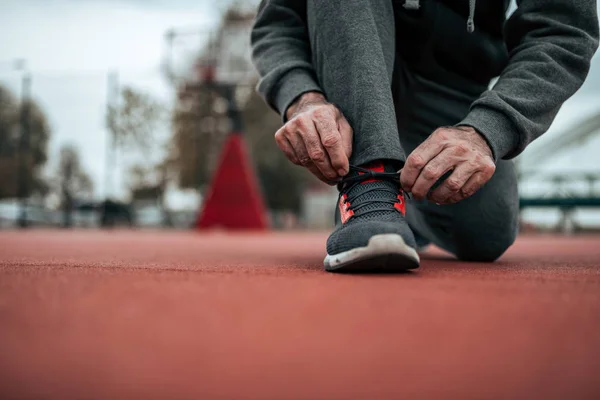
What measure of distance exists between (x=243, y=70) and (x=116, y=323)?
729 cm

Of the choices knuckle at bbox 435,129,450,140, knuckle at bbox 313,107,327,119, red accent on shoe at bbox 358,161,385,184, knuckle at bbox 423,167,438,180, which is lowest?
knuckle at bbox 423,167,438,180

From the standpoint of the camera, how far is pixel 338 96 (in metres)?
0.90

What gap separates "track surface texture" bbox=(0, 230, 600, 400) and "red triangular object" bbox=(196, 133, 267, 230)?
176 inches

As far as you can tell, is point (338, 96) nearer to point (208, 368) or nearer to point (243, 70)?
point (208, 368)

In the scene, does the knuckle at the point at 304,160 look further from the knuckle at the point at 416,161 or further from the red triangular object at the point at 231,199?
the red triangular object at the point at 231,199

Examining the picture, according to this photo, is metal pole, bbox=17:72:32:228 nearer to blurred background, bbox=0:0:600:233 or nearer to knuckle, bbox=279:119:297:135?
blurred background, bbox=0:0:600:233

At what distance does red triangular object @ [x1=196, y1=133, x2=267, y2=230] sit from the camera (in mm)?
5047

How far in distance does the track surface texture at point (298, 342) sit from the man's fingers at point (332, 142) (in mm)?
249

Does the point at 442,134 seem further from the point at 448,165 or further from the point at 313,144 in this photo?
the point at 313,144

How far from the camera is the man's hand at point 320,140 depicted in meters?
0.79

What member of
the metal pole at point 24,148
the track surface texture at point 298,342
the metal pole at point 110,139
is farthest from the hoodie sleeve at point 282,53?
the metal pole at point 24,148

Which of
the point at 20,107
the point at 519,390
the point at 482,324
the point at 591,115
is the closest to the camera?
the point at 519,390

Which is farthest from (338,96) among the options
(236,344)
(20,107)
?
(20,107)

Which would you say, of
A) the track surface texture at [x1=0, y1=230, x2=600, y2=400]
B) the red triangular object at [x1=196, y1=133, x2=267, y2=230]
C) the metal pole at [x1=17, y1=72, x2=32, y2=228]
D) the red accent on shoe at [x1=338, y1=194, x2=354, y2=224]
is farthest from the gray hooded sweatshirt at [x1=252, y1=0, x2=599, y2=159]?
the metal pole at [x1=17, y1=72, x2=32, y2=228]
